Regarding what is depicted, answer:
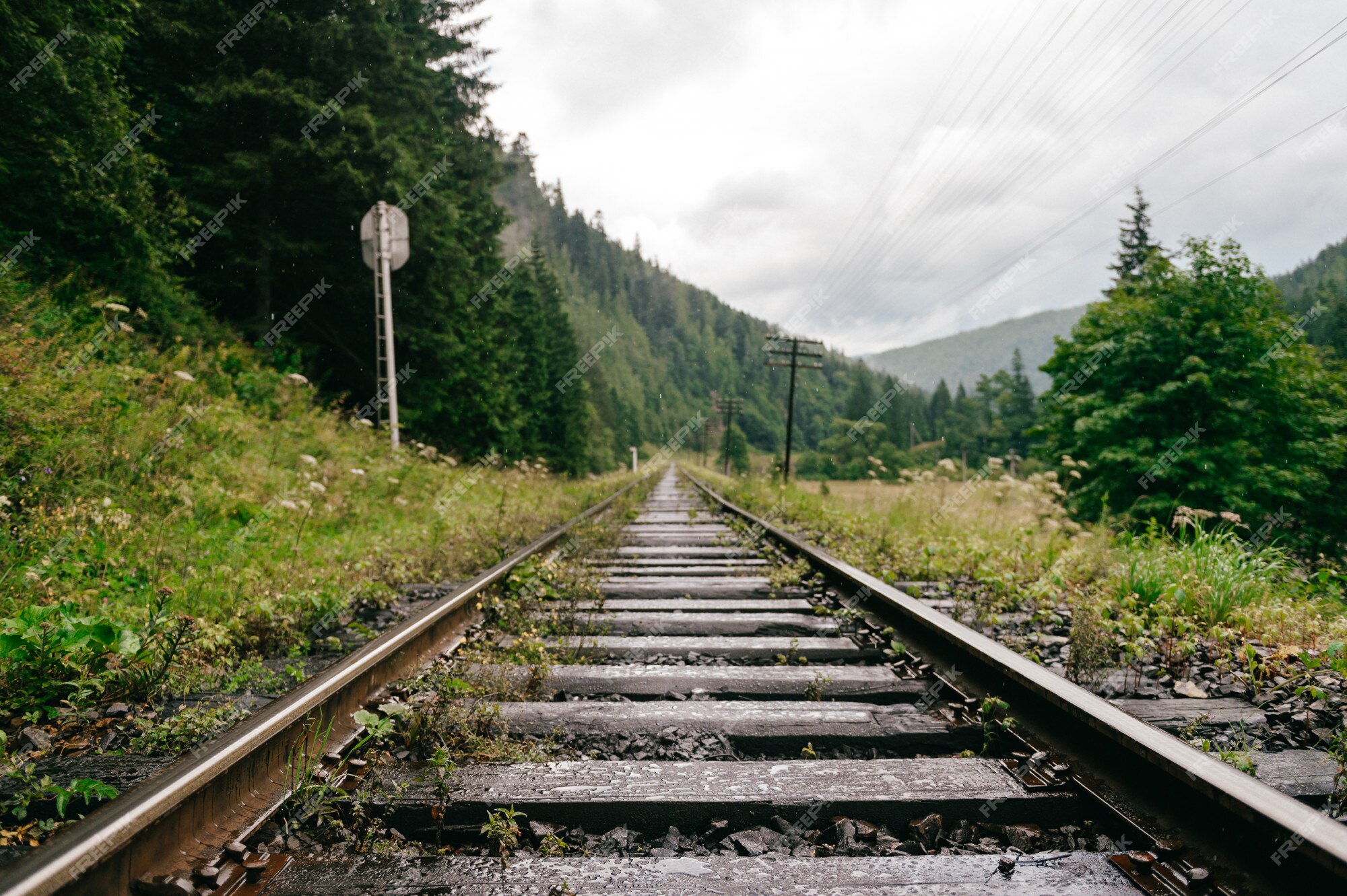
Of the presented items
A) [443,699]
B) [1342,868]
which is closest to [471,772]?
[443,699]

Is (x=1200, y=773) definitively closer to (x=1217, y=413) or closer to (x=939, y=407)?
(x=1217, y=413)

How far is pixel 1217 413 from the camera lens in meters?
16.1

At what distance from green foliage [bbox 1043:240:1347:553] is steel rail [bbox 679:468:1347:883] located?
15827 millimetres

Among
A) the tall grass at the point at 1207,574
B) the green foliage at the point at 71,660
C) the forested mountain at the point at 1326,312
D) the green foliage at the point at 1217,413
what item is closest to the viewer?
the green foliage at the point at 71,660

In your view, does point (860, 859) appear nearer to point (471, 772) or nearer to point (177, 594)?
point (471, 772)

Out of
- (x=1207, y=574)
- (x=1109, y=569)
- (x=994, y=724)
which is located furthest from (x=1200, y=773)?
(x=1109, y=569)

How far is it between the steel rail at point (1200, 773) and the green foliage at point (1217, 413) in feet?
51.9

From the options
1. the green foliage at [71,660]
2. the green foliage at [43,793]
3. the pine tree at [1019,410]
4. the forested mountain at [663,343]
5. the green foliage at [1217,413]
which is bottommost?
the green foliage at [43,793]

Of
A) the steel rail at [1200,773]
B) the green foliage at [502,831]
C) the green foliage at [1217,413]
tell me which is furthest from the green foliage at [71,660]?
the green foliage at [1217,413]

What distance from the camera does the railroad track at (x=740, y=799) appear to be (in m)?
1.36

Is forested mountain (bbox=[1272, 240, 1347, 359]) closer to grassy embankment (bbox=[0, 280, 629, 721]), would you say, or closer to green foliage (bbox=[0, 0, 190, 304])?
grassy embankment (bbox=[0, 280, 629, 721])

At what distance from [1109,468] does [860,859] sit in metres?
19.2

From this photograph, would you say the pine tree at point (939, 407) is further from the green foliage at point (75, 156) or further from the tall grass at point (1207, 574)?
the green foliage at point (75, 156)

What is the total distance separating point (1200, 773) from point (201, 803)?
7.57 feet
